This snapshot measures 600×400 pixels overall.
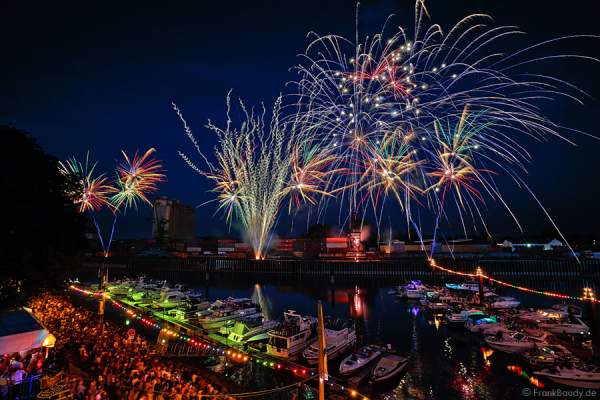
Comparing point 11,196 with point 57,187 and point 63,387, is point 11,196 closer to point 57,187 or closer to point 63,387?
point 57,187

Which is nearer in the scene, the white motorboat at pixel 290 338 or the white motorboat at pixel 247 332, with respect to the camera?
the white motorboat at pixel 290 338

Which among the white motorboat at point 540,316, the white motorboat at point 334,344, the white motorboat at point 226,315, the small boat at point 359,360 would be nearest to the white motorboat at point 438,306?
the white motorboat at point 540,316

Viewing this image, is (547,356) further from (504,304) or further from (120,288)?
(120,288)

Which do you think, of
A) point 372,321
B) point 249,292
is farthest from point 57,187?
point 249,292

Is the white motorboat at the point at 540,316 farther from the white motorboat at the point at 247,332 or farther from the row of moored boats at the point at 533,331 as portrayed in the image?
the white motorboat at the point at 247,332

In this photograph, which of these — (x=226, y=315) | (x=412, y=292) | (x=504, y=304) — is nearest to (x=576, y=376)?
(x=504, y=304)

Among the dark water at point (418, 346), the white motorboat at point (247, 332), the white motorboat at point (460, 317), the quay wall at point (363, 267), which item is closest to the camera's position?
the dark water at point (418, 346)
